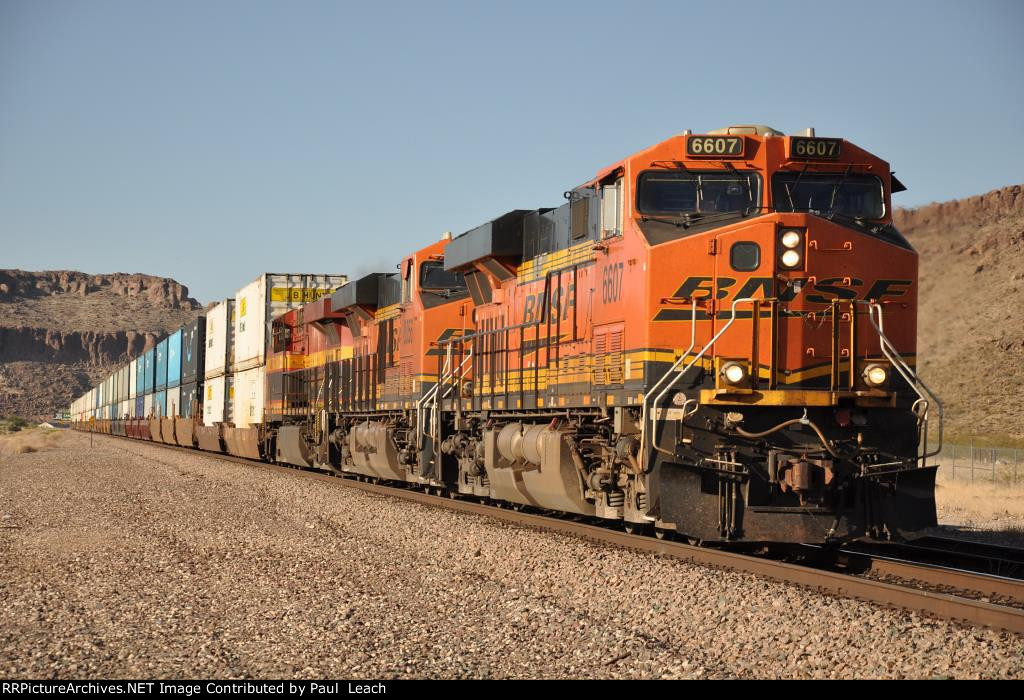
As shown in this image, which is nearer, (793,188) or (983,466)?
(793,188)

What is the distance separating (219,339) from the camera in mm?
33906

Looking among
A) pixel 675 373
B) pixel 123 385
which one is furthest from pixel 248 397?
pixel 123 385

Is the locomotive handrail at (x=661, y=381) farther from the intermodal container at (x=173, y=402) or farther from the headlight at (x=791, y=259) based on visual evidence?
the intermodal container at (x=173, y=402)

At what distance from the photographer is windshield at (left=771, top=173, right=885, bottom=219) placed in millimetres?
9859

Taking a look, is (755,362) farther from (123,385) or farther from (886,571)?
(123,385)

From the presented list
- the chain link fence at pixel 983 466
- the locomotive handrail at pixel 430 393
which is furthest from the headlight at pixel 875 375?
the chain link fence at pixel 983 466

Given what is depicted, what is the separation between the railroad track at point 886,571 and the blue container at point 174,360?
103 feet

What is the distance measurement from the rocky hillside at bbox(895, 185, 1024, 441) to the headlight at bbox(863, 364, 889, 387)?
Answer: 3220cm

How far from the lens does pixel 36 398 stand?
143250mm

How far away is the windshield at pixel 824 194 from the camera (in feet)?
32.3

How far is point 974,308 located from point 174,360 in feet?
125

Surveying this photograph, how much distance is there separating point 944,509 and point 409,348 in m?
8.91

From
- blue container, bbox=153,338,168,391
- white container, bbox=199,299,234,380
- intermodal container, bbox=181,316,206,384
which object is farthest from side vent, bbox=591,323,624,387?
blue container, bbox=153,338,168,391

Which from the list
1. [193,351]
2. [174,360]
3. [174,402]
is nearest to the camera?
[193,351]
